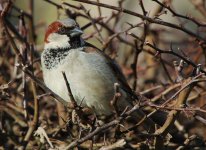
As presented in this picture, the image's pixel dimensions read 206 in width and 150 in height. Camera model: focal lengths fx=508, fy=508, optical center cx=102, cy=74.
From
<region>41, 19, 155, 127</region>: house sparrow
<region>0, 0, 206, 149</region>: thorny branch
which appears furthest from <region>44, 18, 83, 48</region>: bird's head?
<region>0, 0, 206, 149</region>: thorny branch

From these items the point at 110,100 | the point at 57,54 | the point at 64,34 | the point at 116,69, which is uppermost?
the point at 64,34

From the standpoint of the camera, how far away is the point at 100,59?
3.14 metres

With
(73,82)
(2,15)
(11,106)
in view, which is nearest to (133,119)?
(73,82)

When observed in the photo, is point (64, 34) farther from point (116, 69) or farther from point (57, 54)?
point (116, 69)

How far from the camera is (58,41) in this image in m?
3.22

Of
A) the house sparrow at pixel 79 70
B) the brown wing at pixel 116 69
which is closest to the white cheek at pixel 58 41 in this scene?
the house sparrow at pixel 79 70

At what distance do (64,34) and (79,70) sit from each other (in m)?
0.33

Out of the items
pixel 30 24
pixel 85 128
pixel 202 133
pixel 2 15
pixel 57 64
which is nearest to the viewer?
pixel 85 128

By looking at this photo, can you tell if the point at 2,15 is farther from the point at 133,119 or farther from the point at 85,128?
the point at 133,119

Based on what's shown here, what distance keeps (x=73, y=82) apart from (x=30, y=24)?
773 millimetres

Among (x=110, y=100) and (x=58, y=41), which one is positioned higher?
(x=58, y=41)

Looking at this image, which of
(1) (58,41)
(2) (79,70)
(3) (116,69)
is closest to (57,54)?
(1) (58,41)

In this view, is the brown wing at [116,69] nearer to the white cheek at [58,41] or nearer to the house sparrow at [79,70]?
the house sparrow at [79,70]

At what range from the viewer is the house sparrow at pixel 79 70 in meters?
3.00
